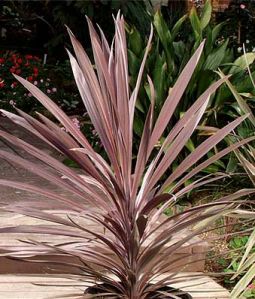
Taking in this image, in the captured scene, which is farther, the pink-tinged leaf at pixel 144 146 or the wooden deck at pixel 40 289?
the wooden deck at pixel 40 289

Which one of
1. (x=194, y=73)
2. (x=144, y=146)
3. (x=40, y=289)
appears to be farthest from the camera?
(x=194, y=73)

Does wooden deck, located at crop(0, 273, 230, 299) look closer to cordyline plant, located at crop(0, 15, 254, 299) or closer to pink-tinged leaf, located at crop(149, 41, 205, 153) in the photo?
cordyline plant, located at crop(0, 15, 254, 299)

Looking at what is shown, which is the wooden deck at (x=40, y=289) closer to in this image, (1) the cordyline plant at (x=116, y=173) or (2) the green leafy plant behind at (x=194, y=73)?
(1) the cordyline plant at (x=116, y=173)

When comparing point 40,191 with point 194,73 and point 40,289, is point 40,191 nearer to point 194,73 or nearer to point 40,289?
point 40,289

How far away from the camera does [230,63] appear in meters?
5.25

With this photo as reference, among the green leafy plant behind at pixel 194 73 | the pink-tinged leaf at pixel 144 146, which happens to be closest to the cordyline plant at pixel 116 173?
the pink-tinged leaf at pixel 144 146

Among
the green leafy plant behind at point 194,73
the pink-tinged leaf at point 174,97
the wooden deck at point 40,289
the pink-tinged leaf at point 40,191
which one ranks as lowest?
the pink-tinged leaf at point 40,191

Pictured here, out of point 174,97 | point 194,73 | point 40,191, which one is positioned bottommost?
point 40,191

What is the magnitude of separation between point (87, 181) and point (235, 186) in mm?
2500

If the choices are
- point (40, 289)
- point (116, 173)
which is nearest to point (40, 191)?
point (116, 173)

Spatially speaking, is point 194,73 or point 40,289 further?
point 194,73

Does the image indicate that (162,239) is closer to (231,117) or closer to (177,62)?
(231,117)

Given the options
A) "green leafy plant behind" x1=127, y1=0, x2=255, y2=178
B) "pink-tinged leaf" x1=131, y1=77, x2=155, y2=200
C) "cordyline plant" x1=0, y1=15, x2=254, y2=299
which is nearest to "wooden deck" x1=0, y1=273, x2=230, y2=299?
"cordyline plant" x1=0, y1=15, x2=254, y2=299

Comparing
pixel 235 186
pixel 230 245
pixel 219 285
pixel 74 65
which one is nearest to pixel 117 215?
pixel 74 65
